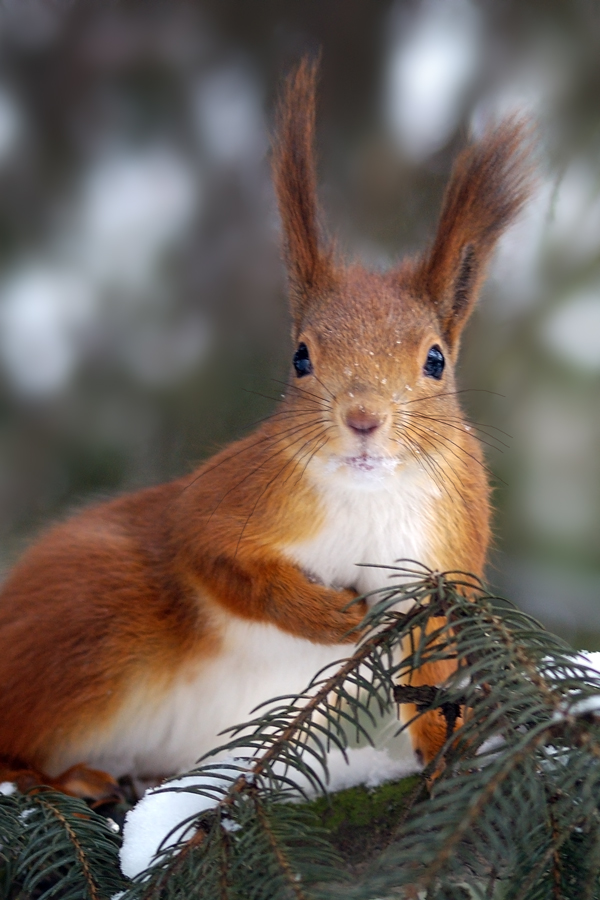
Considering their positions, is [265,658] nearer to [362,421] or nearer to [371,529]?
[371,529]

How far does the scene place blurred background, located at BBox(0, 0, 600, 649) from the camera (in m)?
1.29

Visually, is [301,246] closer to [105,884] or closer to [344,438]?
[344,438]

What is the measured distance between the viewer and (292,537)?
2.85 ft

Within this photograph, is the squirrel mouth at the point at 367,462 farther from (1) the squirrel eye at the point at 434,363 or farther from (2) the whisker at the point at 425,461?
(1) the squirrel eye at the point at 434,363

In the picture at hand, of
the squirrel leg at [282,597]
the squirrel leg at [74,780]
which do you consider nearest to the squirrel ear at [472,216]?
the squirrel leg at [282,597]

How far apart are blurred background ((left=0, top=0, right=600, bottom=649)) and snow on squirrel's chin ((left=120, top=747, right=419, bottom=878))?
2.00 feet

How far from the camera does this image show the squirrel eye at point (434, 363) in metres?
0.87

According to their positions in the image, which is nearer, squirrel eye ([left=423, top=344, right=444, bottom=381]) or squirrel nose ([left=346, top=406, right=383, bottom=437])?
squirrel nose ([left=346, top=406, right=383, bottom=437])

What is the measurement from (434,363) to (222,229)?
620 millimetres

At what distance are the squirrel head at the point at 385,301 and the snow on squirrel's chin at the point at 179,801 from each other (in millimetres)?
321

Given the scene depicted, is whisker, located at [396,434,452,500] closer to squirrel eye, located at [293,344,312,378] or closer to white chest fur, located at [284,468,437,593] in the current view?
white chest fur, located at [284,468,437,593]

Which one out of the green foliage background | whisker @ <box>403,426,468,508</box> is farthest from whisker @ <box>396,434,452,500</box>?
the green foliage background

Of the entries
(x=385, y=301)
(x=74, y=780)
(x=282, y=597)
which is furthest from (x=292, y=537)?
(x=74, y=780)

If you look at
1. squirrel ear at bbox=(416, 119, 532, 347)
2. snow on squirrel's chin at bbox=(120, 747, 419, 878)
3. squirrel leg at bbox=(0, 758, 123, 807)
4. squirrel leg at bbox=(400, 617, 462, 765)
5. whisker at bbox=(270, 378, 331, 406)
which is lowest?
squirrel leg at bbox=(0, 758, 123, 807)
